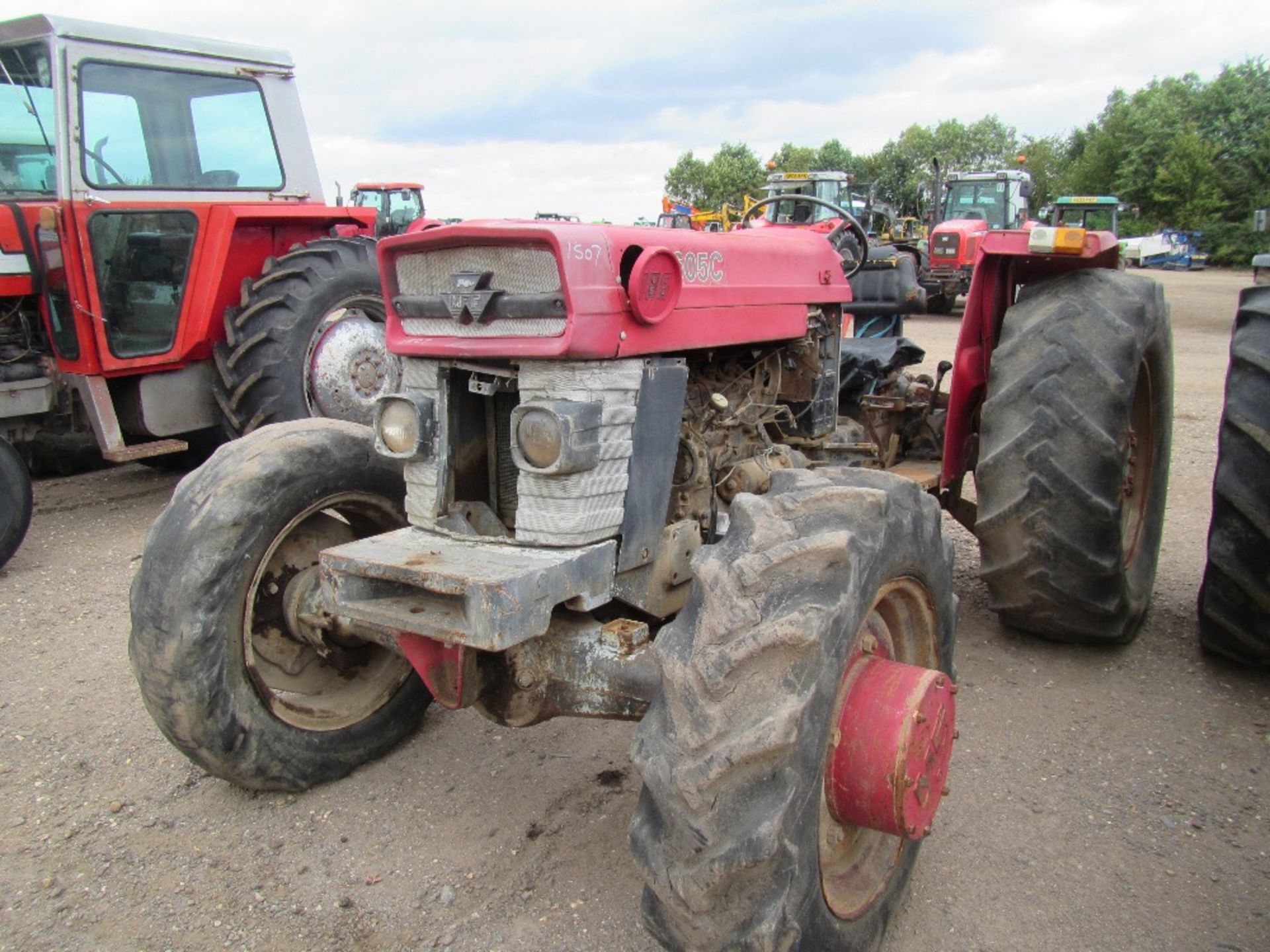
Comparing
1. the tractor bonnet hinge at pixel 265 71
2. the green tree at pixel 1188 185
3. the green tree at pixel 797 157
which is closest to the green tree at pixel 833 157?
the green tree at pixel 797 157

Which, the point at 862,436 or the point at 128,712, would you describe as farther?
the point at 862,436

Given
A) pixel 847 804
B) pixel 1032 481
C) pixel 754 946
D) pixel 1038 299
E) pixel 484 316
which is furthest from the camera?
pixel 1038 299

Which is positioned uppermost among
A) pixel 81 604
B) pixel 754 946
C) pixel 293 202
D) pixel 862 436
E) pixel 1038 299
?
pixel 293 202

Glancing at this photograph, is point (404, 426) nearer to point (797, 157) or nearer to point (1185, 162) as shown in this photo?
point (1185, 162)

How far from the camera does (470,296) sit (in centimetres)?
243

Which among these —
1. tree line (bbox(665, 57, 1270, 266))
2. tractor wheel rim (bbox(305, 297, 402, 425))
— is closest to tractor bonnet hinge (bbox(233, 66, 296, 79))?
tractor wheel rim (bbox(305, 297, 402, 425))

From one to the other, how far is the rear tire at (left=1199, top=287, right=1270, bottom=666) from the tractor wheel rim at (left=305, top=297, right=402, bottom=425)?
410 cm

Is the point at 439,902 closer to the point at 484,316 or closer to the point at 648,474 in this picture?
the point at 648,474

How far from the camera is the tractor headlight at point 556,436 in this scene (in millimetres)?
2312

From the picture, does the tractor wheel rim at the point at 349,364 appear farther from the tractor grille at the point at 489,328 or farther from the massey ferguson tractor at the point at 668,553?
the tractor grille at the point at 489,328

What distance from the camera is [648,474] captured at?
2580 mm

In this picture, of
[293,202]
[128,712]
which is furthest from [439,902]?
[293,202]

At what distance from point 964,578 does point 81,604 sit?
13.3ft

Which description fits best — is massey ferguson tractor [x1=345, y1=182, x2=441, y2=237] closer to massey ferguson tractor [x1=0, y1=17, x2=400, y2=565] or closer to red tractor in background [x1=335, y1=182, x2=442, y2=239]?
red tractor in background [x1=335, y1=182, x2=442, y2=239]
